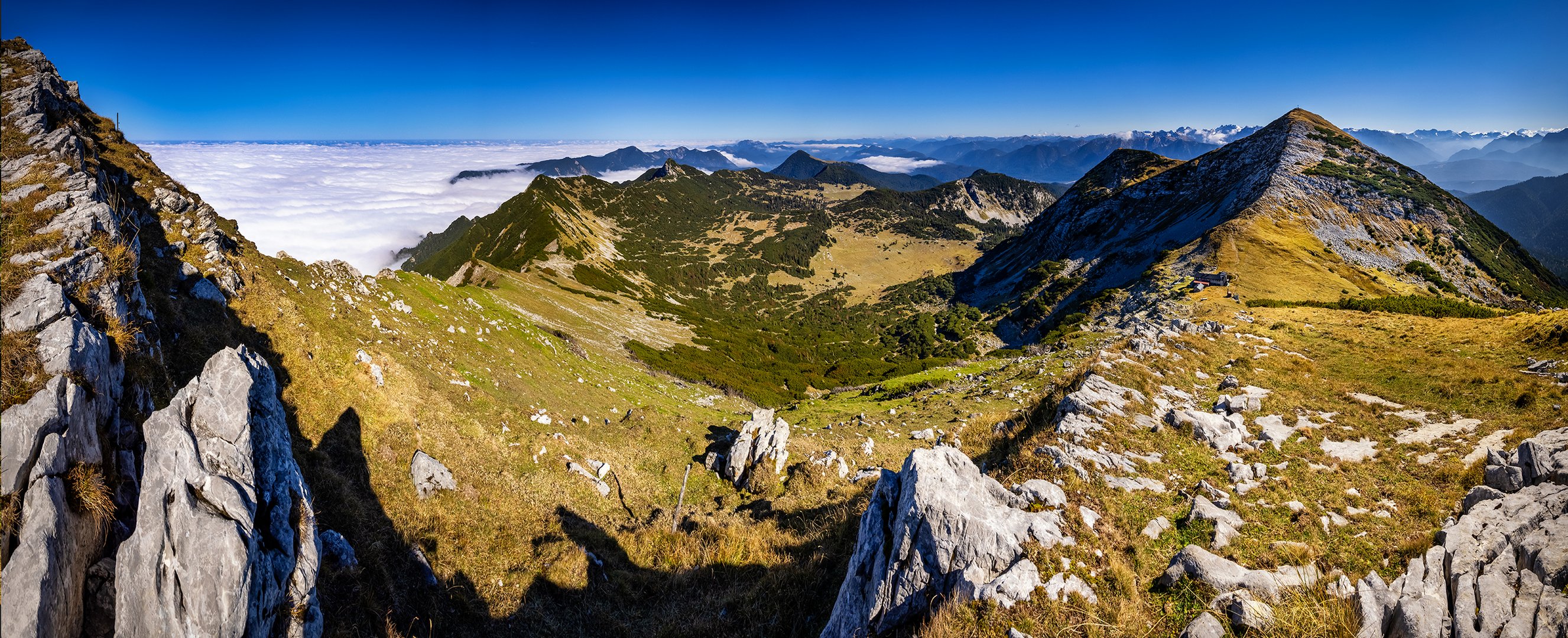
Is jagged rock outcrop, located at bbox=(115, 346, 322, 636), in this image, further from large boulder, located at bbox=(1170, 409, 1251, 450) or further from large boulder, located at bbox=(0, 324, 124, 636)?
large boulder, located at bbox=(1170, 409, 1251, 450)

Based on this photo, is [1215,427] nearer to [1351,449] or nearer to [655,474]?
[1351,449]

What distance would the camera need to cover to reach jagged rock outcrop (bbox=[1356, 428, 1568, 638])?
20.2ft

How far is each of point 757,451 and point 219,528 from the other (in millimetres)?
19654

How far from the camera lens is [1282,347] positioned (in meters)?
26.3

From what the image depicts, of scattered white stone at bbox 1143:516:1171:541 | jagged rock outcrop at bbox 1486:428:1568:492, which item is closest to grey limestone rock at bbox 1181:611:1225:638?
scattered white stone at bbox 1143:516:1171:541

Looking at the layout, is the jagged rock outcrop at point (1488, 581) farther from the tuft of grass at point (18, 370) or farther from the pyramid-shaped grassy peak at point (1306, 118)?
the pyramid-shaped grassy peak at point (1306, 118)

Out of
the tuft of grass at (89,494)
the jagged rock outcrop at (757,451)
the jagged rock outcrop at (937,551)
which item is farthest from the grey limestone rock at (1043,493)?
the tuft of grass at (89,494)

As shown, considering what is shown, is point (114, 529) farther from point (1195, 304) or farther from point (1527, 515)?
point (1195, 304)

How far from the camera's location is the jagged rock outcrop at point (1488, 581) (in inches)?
243

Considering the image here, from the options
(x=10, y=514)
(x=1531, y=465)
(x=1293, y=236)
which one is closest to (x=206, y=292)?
(x=10, y=514)

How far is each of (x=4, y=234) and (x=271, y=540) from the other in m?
9.86

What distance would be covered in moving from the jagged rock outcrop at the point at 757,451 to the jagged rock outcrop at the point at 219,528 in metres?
17.4

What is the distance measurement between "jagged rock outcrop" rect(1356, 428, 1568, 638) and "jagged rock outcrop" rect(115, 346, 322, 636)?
15.4 meters

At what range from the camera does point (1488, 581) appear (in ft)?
21.7
